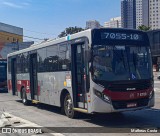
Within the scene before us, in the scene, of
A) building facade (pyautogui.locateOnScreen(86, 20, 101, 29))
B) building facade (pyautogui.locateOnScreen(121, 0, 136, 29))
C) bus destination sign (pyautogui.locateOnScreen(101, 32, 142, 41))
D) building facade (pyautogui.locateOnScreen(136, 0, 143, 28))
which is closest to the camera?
bus destination sign (pyautogui.locateOnScreen(101, 32, 142, 41))

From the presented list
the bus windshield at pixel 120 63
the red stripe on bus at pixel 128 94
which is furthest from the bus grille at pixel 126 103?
the bus windshield at pixel 120 63

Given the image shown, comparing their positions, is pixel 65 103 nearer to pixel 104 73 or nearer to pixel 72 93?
pixel 72 93

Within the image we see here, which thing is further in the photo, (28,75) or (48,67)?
(28,75)

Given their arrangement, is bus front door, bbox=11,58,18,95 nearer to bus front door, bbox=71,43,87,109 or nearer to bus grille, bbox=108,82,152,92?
bus front door, bbox=71,43,87,109

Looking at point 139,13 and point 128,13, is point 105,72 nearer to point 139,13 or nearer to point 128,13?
point 128,13

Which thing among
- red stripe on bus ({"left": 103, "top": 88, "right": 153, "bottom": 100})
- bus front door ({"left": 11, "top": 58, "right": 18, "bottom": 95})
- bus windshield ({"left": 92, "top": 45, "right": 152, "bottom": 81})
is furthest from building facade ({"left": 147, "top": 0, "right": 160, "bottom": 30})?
red stripe on bus ({"left": 103, "top": 88, "right": 153, "bottom": 100})

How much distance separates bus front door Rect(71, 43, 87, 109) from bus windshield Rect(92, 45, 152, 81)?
743mm

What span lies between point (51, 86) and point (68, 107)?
197 cm

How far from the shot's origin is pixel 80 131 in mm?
9016

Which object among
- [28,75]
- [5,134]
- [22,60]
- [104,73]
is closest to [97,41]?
[104,73]

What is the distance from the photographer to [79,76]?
35.3 ft

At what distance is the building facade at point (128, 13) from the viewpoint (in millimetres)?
55344

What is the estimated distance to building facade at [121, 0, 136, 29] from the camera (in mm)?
55344

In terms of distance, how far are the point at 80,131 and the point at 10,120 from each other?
3.41 m
